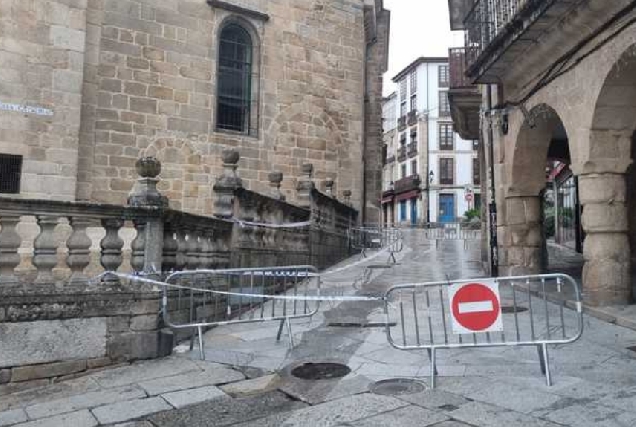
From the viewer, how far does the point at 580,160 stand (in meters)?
6.85

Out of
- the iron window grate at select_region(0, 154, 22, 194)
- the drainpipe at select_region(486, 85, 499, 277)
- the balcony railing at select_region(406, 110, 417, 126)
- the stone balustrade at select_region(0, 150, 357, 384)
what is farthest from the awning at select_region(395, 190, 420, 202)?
the stone balustrade at select_region(0, 150, 357, 384)

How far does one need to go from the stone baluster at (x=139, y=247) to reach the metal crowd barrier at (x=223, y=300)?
0.32 meters

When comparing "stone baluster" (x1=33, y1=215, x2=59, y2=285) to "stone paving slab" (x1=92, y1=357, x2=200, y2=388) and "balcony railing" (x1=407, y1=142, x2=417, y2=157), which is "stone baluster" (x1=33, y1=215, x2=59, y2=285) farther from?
"balcony railing" (x1=407, y1=142, x2=417, y2=157)

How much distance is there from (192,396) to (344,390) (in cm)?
112

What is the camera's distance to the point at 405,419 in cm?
337

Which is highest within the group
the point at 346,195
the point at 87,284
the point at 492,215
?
the point at 346,195

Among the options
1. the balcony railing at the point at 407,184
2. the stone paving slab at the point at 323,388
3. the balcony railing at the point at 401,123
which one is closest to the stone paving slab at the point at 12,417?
the stone paving slab at the point at 323,388

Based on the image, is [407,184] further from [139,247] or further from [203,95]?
[139,247]

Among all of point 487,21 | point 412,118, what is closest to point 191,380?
point 487,21

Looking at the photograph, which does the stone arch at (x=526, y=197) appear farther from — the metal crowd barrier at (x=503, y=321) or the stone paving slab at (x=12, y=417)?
the stone paving slab at (x=12, y=417)

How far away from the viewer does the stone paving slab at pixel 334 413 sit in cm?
341

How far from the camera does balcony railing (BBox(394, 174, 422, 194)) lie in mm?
51609

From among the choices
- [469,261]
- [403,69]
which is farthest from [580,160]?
[403,69]

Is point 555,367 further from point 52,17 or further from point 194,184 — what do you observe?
point 52,17
